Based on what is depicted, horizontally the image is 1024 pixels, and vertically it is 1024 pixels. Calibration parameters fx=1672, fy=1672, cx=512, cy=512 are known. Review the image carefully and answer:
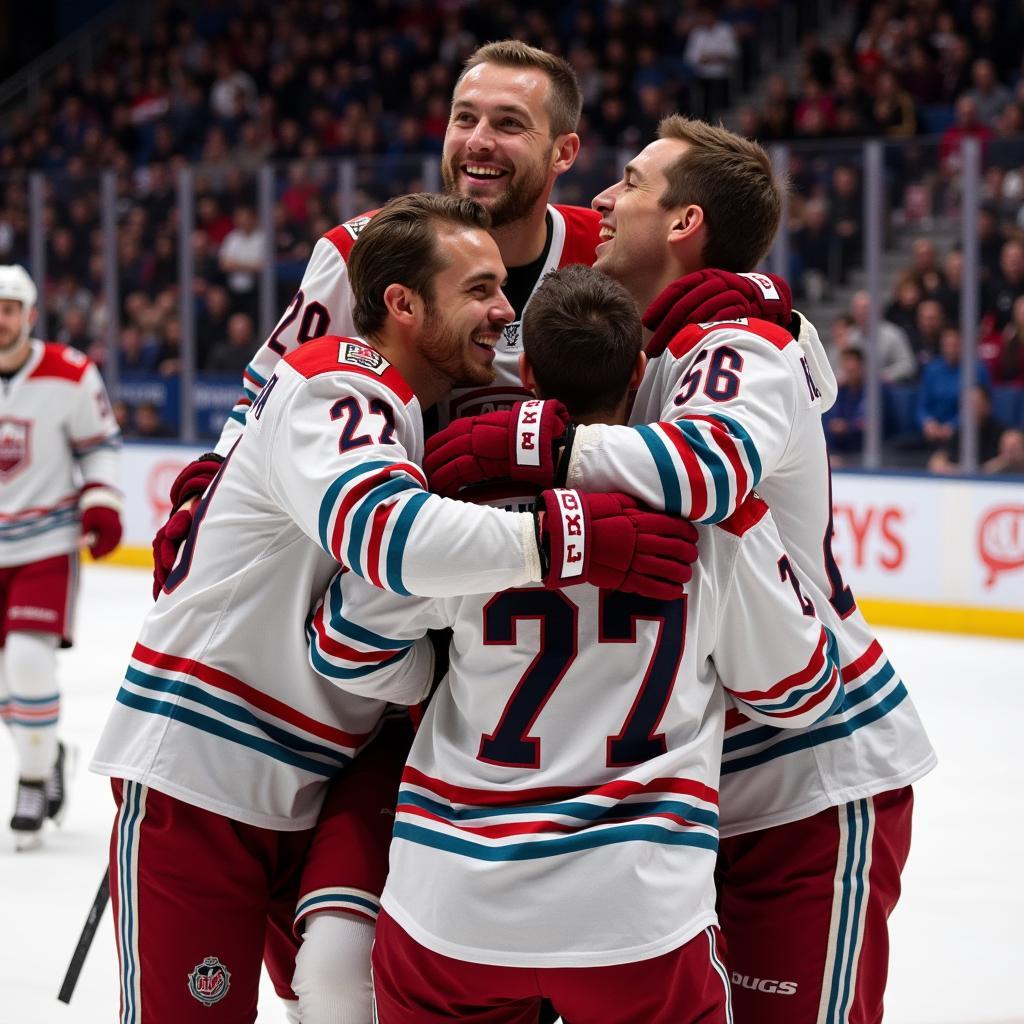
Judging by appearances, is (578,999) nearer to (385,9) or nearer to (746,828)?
(746,828)

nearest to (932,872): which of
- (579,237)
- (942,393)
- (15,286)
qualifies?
(579,237)

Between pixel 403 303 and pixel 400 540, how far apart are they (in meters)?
0.49

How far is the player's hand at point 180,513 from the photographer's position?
8.21ft

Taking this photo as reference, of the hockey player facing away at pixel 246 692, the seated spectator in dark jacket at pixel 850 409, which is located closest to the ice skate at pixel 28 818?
the hockey player facing away at pixel 246 692

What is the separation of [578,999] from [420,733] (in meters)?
0.38

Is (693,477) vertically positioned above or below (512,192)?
below

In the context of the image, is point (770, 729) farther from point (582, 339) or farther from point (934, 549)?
point (934, 549)

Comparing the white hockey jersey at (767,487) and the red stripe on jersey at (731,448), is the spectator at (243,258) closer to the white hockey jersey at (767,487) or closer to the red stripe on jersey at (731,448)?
the white hockey jersey at (767,487)

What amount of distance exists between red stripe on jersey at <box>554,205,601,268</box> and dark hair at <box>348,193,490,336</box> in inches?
27.4

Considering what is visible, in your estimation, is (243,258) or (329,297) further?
(243,258)

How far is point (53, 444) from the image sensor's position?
17.9ft

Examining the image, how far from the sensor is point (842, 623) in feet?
7.73

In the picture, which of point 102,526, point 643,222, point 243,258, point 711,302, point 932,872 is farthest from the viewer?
point 243,258

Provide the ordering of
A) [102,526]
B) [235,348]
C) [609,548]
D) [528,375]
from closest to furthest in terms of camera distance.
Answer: [609,548], [528,375], [102,526], [235,348]
